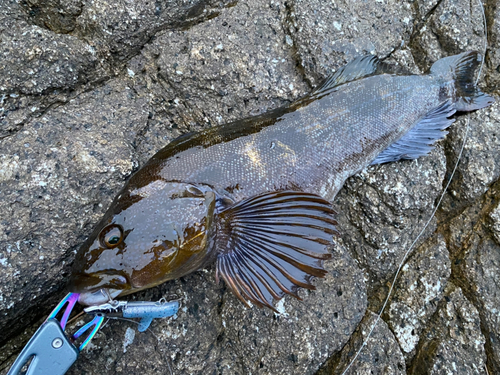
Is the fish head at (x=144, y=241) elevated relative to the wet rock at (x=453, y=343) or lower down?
elevated

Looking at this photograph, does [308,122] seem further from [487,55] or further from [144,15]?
[487,55]

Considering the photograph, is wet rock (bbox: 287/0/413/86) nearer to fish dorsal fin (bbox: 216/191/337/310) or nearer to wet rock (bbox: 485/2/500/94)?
wet rock (bbox: 485/2/500/94)

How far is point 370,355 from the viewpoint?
2973 mm

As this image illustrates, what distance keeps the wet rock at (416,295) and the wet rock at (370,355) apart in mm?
153

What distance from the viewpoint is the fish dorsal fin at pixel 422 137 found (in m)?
3.16

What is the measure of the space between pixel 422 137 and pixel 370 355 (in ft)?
6.51

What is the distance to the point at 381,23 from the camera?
3.43 m

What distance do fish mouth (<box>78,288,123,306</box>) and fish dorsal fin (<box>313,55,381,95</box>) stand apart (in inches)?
88.7

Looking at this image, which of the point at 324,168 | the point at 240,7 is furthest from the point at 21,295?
the point at 240,7

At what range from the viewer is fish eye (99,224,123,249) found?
2.28m

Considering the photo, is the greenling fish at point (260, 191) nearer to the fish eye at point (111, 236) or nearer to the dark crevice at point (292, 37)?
the fish eye at point (111, 236)

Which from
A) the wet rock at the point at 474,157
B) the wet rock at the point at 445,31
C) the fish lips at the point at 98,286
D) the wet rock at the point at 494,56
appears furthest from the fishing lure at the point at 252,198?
the wet rock at the point at 494,56

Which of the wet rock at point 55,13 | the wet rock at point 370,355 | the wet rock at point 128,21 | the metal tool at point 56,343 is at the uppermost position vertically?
the wet rock at point 55,13

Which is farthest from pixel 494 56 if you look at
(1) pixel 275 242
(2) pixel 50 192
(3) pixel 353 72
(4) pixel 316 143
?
(2) pixel 50 192
